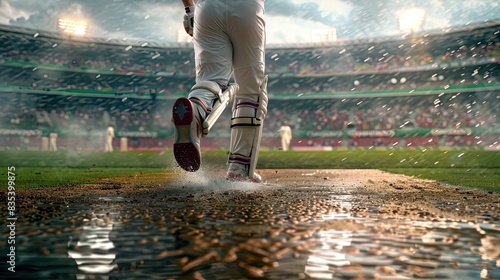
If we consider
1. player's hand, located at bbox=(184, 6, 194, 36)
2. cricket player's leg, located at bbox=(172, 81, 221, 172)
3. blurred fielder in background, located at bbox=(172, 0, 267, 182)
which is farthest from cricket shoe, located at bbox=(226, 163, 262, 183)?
player's hand, located at bbox=(184, 6, 194, 36)

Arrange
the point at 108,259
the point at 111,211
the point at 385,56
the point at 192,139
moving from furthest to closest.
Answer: the point at 385,56, the point at 192,139, the point at 111,211, the point at 108,259

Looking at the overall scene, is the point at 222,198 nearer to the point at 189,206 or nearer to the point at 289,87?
the point at 189,206

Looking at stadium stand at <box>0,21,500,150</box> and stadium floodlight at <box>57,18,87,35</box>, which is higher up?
stadium floodlight at <box>57,18,87,35</box>

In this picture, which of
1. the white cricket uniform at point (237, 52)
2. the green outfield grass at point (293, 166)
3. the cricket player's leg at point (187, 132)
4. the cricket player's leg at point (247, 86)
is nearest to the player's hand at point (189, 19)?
the white cricket uniform at point (237, 52)

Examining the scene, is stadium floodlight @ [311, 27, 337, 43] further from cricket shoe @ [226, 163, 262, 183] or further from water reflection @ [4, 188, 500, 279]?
water reflection @ [4, 188, 500, 279]

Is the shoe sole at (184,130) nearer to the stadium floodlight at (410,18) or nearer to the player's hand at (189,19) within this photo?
the player's hand at (189,19)

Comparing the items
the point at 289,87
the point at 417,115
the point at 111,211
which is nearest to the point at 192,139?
Result: the point at 111,211

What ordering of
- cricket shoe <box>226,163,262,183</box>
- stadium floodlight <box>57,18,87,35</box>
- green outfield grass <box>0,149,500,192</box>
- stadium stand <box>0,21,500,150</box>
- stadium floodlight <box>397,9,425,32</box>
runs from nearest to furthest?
cricket shoe <box>226,163,262,183</box>, green outfield grass <box>0,149,500,192</box>, stadium stand <box>0,21,500,150</box>, stadium floodlight <box>57,18,87,35</box>, stadium floodlight <box>397,9,425,32</box>

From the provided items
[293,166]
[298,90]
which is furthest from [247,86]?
[298,90]

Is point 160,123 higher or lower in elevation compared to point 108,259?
higher
